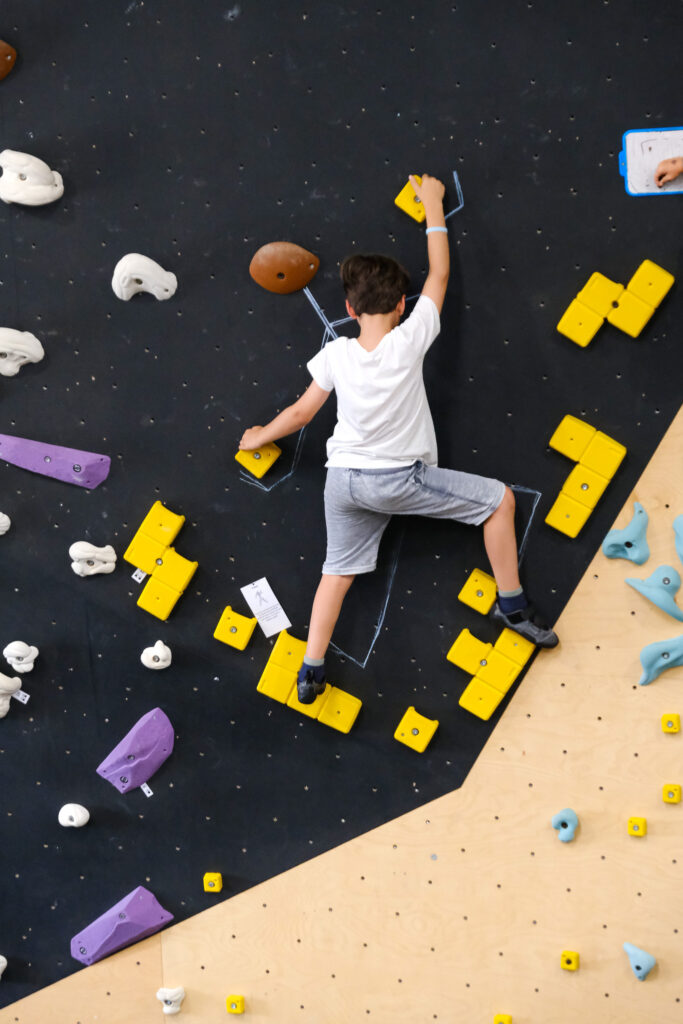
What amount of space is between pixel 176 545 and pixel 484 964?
1439mm

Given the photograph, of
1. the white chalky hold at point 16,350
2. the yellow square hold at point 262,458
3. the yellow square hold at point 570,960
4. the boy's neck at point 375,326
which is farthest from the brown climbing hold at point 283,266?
the yellow square hold at point 570,960

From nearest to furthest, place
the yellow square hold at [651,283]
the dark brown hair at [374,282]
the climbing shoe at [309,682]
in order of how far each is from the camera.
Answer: the dark brown hair at [374,282]
the yellow square hold at [651,283]
the climbing shoe at [309,682]

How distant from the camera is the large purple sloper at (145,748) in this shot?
2512mm

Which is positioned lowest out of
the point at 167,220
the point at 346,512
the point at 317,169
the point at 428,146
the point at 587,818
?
the point at 587,818

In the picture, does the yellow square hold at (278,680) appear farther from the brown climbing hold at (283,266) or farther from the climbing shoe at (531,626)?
the brown climbing hold at (283,266)

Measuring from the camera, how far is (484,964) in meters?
2.38

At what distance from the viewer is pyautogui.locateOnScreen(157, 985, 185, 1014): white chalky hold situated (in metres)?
2.48

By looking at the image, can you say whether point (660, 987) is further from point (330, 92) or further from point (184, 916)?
point (330, 92)

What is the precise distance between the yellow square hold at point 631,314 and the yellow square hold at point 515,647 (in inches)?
33.3

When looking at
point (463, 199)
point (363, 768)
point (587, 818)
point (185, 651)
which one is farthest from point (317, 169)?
point (587, 818)

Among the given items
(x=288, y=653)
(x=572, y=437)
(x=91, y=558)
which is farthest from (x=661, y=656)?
(x=91, y=558)

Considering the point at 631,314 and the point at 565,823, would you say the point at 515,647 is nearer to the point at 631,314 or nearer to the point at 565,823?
the point at 565,823

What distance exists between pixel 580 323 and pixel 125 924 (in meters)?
2.12

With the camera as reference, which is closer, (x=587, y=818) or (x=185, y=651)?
(x=587, y=818)
